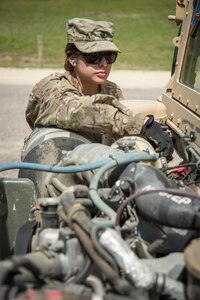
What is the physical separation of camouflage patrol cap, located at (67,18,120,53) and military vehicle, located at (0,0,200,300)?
28.0 inches

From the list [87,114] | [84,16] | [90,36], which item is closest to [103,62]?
[90,36]

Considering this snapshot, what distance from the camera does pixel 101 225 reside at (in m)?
2.01

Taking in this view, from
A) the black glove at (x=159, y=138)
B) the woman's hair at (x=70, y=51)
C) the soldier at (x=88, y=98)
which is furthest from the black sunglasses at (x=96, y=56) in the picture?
the black glove at (x=159, y=138)

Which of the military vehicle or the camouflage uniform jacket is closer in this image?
the military vehicle

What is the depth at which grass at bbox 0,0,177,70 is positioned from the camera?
61.4ft

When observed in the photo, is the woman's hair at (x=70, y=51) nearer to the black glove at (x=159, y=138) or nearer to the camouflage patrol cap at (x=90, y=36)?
the camouflage patrol cap at (x=90, y=36)

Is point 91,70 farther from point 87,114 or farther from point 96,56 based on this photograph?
point 87,114

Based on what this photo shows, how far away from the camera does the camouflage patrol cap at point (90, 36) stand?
3605 millimetres

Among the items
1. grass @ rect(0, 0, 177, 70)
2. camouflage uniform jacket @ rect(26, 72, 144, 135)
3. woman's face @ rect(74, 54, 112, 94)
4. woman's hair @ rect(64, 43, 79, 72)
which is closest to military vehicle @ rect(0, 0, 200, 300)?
camouflage uniform jacket @ rect(26, 72, 144, 135)

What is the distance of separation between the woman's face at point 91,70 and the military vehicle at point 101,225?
60 centimetres

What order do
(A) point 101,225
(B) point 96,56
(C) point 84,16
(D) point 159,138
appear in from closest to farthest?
(A) point 101,225 → (D) point 159,138 → (B) point 96,56 → (C) point 84,16

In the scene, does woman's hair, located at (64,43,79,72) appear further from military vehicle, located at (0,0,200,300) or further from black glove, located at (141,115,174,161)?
black glove, located at (141,115,174,161)

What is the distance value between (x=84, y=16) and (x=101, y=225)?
26.8 metres

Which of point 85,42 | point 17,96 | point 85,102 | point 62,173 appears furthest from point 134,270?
point 17,96
